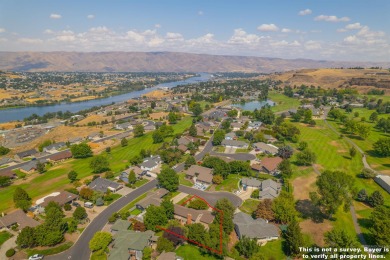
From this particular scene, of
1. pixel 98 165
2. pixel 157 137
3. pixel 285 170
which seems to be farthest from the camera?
pixel 157 137

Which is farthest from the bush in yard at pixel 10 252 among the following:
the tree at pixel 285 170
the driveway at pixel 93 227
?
the tree at pixel 285 170

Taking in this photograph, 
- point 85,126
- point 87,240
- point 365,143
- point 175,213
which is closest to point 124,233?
point 87,240

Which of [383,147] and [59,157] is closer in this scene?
[383,147]

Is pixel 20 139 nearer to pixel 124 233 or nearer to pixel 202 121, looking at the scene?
pixel 202 121

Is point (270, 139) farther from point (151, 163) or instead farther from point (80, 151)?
point (80, 151)

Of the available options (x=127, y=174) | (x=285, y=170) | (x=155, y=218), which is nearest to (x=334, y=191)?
(x=285, y=170)

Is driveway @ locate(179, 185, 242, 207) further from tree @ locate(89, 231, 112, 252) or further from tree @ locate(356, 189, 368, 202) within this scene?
tree @ locate(356, 189, 368, 202)
